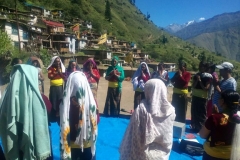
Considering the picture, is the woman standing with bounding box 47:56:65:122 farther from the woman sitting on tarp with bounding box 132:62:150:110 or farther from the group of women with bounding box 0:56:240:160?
the group of women with bounding box 0:56:240:160

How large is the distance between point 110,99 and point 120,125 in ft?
3.06

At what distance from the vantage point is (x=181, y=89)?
523 centimetres

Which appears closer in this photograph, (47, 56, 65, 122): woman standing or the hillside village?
(47, 56, 65, 122): woman standing

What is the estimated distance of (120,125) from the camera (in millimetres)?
5531

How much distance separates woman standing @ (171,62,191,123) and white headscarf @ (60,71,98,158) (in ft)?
10.0

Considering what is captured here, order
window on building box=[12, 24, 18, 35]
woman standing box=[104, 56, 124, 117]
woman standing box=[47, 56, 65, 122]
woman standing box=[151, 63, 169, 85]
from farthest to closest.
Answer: window on building box=[12, 24, 18, 35], woman standing box=[104, 56, 124, 117], woman standing box=[47, 56, 65, 122], woman standing box=[151, 63, 169, 85]

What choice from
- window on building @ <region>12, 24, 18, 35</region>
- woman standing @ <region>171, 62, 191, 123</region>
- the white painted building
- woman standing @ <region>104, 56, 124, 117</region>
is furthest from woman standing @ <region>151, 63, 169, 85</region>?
window on building @ <region>12, 24, 18, 35</region>

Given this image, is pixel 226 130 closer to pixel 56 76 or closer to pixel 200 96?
pixel 200 96

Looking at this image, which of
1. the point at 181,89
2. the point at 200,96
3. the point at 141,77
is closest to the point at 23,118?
the point at 141,77

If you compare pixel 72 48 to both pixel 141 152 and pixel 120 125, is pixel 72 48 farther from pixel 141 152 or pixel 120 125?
pixel 141 152

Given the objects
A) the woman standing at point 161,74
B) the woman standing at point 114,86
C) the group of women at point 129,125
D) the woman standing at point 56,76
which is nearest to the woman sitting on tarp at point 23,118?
the group of women at point 129,125

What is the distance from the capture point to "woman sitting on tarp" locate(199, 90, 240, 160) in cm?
Answer: 212

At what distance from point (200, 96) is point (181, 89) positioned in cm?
47

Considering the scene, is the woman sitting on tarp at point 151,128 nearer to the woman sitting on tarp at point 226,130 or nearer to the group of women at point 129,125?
the group of women at point 129,125
